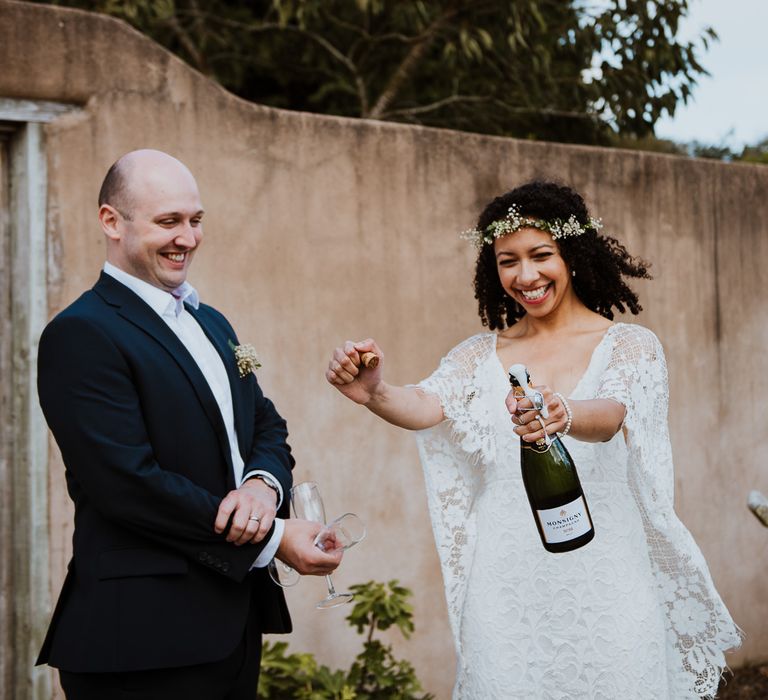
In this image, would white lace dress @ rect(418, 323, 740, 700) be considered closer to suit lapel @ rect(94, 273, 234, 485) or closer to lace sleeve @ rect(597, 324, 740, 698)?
lace sleeve @ rect(597, 324, 740, 698)

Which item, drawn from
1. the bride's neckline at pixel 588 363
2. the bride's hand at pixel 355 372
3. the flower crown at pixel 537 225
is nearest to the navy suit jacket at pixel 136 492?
the bride's hand at pixel 355 372

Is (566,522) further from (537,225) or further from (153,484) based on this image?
(153,484)

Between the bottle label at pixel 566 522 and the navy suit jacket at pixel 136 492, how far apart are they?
78 cm

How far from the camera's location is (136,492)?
7.56 feet

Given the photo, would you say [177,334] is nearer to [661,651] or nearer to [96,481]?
[96,481]

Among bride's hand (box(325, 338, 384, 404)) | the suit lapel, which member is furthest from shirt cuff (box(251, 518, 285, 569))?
bride's hand (box(325, 338, 384, 404))

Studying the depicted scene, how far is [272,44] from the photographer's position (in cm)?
820

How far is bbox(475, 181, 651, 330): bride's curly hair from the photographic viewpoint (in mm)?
3082

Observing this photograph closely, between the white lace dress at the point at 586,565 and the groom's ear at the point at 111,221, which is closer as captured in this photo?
the groom's ear at the point at 111,221

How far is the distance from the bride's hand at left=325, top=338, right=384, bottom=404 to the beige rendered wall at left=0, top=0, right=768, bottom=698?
5.66 feet

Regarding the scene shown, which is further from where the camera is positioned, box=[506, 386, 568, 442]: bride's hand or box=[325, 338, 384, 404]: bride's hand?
box=[325, 338, 384, 404]: bride's hand

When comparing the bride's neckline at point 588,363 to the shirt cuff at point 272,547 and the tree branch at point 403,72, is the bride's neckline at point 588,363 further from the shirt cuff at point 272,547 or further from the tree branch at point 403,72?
the tree branch at point 403,72

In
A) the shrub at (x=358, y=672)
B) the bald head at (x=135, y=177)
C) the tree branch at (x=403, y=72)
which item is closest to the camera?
the bald head at (x=135, y=177)

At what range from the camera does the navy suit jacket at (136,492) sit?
231 centimetres
